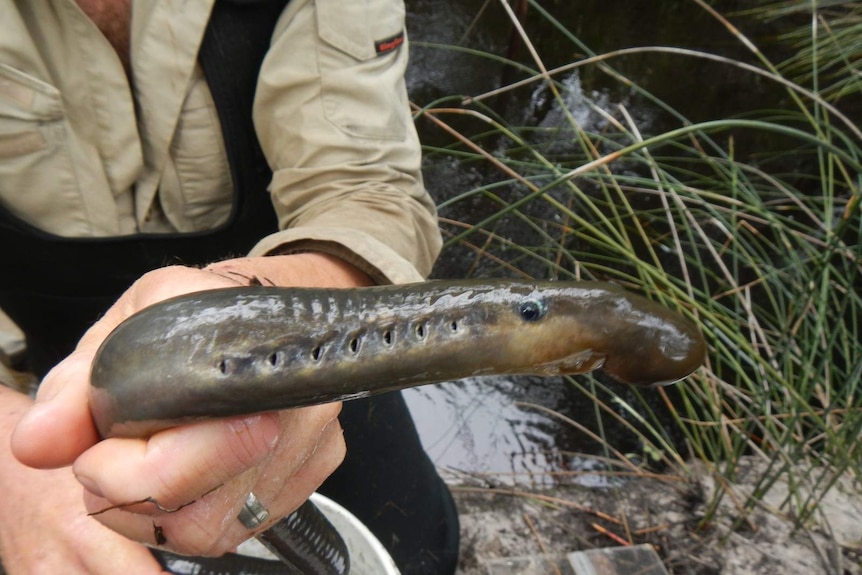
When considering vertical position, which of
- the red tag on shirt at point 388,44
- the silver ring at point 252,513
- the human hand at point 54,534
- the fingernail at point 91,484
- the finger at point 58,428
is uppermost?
the red tag on shirt at point 388,44

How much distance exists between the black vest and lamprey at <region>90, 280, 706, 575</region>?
0.86m

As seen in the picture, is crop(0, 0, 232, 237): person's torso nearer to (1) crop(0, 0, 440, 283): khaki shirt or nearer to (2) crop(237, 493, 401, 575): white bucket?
(1) crop(0, 0, 440, 283): khaki shirt

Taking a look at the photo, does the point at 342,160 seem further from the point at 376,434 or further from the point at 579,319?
the point at 579,319

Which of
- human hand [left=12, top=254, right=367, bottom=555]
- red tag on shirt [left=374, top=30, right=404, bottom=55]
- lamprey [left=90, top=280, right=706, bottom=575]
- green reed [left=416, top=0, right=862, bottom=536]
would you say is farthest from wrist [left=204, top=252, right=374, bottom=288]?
red tag on shirt [left=374, top=30, right=404, bottom=55]

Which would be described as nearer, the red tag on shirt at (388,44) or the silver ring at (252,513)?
the silver ring at (252,513)

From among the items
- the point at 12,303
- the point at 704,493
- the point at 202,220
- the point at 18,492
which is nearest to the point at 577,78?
the point at 704,493

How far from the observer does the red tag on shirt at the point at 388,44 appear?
149 cm

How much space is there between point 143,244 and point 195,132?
286 mm

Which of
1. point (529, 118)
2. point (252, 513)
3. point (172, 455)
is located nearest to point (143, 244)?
point (252, 513)

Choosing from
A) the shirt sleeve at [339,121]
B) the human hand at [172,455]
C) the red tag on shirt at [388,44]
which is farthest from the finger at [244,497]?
the red tag on shirt at [388,44]

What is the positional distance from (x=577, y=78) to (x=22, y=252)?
3.91 metres

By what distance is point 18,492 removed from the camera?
41.4 inches

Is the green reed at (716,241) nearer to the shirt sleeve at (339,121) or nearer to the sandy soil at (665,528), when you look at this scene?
the sandy soil at (665,528)

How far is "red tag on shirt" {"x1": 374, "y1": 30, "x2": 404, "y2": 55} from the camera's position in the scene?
149 cm
